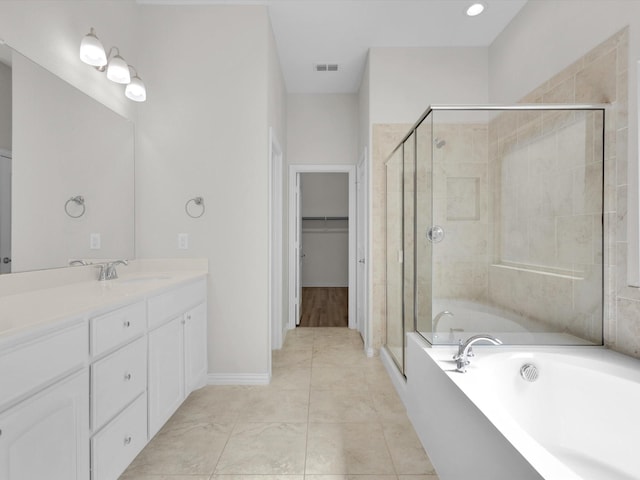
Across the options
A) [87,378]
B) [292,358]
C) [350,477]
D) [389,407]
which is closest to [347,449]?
[350,477]

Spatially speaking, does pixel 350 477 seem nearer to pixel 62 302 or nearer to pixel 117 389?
pixel 117 389

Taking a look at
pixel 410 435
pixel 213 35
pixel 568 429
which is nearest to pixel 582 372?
pixel 568 429

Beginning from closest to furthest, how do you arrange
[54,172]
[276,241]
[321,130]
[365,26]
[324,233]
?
[54,172] < [365,26] < [276,241] < [321,130] < [324,233]

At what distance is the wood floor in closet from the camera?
15.0 feet

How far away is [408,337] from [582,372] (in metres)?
0.85

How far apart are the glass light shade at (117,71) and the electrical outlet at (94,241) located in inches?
39.1

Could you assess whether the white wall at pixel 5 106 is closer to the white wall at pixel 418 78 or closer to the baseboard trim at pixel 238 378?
the baseboard trim at pixel 238 378

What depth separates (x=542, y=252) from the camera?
2.02 metres

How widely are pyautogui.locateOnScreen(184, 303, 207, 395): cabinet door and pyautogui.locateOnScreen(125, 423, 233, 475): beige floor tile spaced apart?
27 cm

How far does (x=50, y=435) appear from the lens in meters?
1.06

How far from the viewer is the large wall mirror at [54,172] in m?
1.54

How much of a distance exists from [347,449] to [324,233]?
5606 mm

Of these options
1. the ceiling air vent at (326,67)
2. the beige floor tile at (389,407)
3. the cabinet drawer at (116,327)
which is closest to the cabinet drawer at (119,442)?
the cabinet drawer at (116,327)

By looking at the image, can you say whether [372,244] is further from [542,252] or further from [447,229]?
[542,252]
